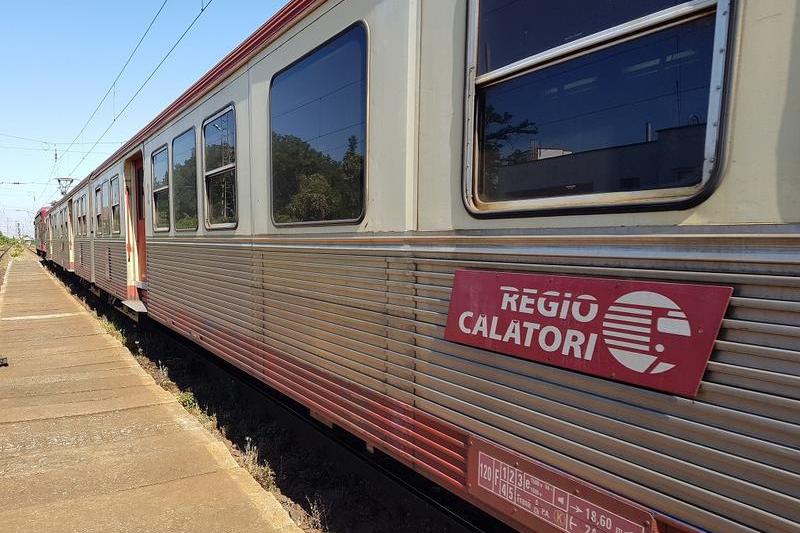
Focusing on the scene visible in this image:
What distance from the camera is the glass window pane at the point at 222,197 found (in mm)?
4398

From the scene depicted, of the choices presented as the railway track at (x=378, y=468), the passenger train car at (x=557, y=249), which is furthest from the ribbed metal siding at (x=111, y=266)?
the passenger train car at (x=557, y=249)

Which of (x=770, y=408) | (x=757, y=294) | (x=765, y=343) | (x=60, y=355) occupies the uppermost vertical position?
(x=757, y=294)

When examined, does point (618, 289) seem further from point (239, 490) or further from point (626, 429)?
point (239, 490)

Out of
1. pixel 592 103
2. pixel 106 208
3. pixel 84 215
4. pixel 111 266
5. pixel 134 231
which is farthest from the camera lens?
pixel 84 215

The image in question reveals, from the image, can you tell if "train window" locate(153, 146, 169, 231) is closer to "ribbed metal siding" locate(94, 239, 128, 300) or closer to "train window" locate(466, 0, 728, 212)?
"ribbed metal siding" locate(94, 239, 128, 300)

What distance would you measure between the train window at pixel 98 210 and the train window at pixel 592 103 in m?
10.9

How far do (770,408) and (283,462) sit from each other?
3440 millimetres

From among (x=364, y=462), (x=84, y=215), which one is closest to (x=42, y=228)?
(x=84, y=215)

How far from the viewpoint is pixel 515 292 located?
1925mm

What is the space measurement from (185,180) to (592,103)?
4769 mm

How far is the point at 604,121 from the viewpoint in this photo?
1.74 m

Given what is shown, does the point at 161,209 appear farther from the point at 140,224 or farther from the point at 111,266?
the point at 111,266

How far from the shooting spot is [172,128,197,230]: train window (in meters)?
5.35

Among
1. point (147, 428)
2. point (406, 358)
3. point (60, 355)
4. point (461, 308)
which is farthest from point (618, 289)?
point (60, 355)
